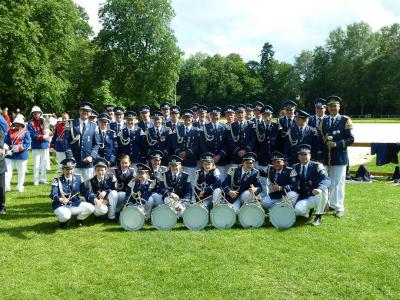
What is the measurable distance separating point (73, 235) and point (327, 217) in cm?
480

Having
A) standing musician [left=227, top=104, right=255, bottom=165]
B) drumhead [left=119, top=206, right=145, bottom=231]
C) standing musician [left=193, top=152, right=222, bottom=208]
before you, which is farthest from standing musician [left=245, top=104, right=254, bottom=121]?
drumhead [left=119, top=206, right=145, bottom=231]

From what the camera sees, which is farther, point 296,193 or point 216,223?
point 296,193

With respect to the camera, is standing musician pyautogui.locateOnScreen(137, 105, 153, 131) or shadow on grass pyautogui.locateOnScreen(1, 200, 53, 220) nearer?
shadow on grass pyautogui.locateOnScreen(1, 200, 53, 220)

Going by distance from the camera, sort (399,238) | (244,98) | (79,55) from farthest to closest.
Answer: (244,98) < (79,55) < (399,238)

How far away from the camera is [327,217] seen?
28.1ft

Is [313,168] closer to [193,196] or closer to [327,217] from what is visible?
[327,217]

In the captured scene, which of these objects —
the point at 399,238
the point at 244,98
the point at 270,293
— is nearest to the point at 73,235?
the point at 270,293

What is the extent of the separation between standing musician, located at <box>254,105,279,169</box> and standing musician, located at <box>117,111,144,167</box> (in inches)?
102

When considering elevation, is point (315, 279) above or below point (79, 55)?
below

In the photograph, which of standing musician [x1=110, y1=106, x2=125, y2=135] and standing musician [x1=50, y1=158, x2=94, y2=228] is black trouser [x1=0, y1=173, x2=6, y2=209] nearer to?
standing musician [x1=50, y1=158, x2=94, y2=228]

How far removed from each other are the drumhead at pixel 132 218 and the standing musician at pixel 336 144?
3.79 m

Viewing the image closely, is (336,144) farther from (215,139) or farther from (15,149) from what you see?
(15,149)

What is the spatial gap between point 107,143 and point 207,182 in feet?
8.00

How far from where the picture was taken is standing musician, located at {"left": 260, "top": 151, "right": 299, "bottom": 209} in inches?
330
